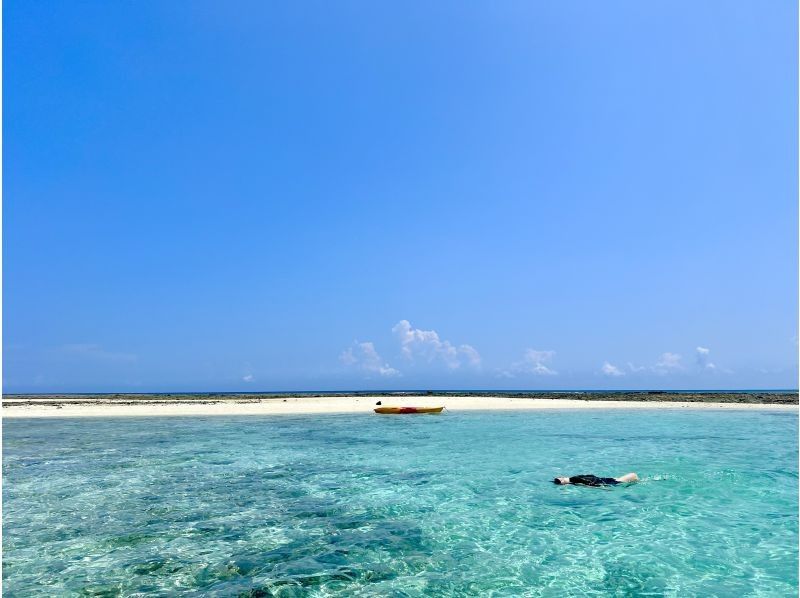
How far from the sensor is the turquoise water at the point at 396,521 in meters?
10.3

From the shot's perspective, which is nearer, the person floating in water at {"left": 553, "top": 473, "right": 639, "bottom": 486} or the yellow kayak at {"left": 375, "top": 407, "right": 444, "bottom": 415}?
the person floating in water at {"left": 553, "top": 473, "right": 639, "bottom": 486}

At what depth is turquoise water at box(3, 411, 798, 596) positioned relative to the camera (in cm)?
1029

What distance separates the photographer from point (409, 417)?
1999 inches

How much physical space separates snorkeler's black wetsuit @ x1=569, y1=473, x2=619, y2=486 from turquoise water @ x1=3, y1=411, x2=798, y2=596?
1.87ft

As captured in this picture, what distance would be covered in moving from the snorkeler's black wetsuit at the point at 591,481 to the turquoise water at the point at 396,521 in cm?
57

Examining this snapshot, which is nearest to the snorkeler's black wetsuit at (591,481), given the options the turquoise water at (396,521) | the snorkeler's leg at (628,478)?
the snorkeler's leg at (628,478)

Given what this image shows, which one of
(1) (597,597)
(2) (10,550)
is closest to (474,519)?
(1) (597,597)

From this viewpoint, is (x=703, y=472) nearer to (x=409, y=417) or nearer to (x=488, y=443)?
(x=488, y=443)

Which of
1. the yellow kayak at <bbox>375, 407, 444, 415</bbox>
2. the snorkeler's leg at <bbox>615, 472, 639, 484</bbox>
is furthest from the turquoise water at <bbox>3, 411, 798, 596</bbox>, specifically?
the yellow kayak at <bbox>375, 407, 444, 415</bbox>

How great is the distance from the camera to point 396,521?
14.2m

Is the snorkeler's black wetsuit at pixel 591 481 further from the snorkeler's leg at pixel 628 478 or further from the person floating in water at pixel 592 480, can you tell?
the snorkeler's leg at pixel 628 478

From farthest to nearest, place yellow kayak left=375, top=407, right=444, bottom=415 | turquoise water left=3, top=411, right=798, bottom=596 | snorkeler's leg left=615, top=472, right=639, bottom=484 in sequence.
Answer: yellow kayak left=375, top=407, right=444, bottom=415 < snorkeler's leg left=615, top=472, right=639, bottom=484 < turquoise water left=3, top=411, right=798, bottom=596

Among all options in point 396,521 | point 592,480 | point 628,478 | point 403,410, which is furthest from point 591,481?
point 403,410

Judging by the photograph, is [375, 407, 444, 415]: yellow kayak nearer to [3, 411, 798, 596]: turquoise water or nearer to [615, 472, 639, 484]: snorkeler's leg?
[3, 411, 798, 596]: turquoise water
